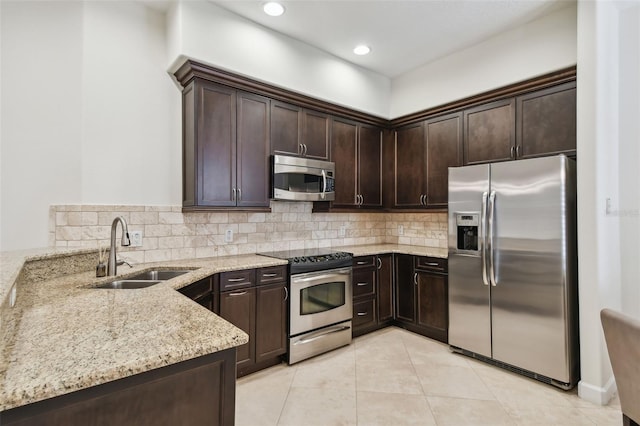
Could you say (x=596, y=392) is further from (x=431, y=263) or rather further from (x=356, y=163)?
(x=356, y=163)

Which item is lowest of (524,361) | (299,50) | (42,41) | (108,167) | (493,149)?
(524,361)

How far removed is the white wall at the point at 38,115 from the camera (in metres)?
2.30

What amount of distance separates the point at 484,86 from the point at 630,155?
132 cm

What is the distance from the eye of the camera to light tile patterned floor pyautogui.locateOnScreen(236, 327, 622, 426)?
2.15 metres

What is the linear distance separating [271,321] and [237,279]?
49 cm

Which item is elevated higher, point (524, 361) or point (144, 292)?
point (144, 292)

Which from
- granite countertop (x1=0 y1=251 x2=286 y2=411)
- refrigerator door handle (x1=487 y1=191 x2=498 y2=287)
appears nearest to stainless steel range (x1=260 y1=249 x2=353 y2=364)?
refrigerator door handle (x1=487 y1=191 x2=498 y2=287)

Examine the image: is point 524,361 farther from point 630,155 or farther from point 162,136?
point 162,136

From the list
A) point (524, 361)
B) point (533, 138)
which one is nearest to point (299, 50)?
point (533, 138)

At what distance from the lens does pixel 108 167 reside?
8.57 ft

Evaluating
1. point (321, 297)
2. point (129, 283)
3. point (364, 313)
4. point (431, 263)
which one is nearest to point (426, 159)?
point (431, 263)

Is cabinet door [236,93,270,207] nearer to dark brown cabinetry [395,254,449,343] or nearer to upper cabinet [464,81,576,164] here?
dark brown cabinetry [395,254,449,343]

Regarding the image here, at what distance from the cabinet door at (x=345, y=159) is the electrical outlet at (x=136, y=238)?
1.90 metres

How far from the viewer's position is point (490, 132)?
10.7ft
